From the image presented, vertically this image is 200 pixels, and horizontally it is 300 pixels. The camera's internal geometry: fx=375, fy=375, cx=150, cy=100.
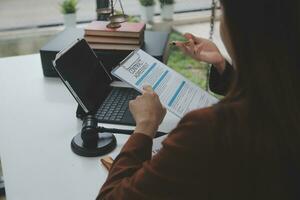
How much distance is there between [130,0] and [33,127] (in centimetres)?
255

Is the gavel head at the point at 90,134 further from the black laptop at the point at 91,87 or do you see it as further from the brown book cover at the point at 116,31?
the brown book cover at the point at 116,31

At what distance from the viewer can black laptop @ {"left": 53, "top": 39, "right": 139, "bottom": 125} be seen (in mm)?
1136

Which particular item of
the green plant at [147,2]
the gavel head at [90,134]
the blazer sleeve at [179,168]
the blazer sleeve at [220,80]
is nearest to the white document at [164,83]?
the blazer sleeve at [220,80]

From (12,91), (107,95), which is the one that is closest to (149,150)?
(107,95)

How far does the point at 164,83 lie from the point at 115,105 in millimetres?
195

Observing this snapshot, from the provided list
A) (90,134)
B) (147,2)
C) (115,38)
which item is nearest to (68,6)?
(147,2)

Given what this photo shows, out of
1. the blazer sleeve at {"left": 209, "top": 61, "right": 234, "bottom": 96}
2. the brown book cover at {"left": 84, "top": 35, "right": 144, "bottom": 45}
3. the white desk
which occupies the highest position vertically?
the brown book cover at {"left": 84, "top": 35, "right": 144, "bottom": 45}

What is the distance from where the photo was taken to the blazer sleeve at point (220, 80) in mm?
1269

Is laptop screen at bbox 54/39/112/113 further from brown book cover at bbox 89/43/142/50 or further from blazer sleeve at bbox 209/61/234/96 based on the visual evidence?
blazer sleeve at bbox 209/61/234/96

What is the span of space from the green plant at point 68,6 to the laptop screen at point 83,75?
1737 mm

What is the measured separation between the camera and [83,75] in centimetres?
120

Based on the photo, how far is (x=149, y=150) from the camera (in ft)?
2.74

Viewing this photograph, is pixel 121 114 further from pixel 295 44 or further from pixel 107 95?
pixel 295 44

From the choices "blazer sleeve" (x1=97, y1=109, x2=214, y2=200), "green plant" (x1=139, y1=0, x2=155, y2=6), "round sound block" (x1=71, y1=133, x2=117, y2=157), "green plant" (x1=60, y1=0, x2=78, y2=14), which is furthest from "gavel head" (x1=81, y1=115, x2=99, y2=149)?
"green plant" (x1=139, y1=0, x2=155, y2=6)
